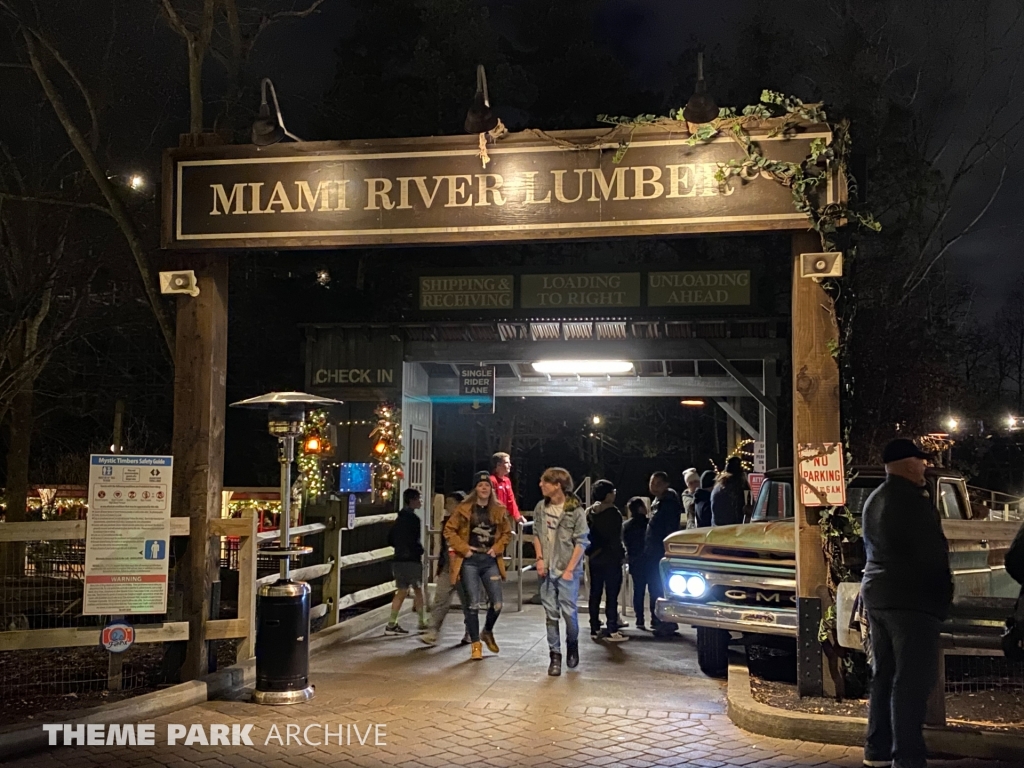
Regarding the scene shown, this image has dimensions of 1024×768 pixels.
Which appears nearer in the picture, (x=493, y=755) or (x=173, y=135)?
(x=493, y=755)

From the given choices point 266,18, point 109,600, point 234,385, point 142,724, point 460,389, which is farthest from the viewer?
point 234,385

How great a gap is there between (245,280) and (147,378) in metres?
3.50

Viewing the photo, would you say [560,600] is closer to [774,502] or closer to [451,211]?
[774,502]

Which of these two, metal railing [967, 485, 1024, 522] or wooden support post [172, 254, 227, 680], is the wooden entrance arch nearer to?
wooden support post [172, 254, 227, 680]

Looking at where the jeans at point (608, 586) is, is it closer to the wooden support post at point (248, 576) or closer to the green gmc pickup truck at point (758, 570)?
the green gmc pickup truck at point (758, 570)

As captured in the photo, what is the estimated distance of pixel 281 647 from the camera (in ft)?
24.0

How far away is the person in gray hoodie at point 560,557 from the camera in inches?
331

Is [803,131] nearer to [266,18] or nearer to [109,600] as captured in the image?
[109,600]

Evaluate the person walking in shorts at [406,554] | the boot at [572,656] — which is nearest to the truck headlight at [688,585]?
the boot at [572,656]

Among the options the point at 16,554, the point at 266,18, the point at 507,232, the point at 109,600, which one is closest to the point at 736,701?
the point at 507,232

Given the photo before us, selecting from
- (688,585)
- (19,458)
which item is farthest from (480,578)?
(19,458)

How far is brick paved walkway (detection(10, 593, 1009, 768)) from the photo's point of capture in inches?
232

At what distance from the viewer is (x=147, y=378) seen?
23406 millimetres

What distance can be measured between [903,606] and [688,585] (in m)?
3.09
